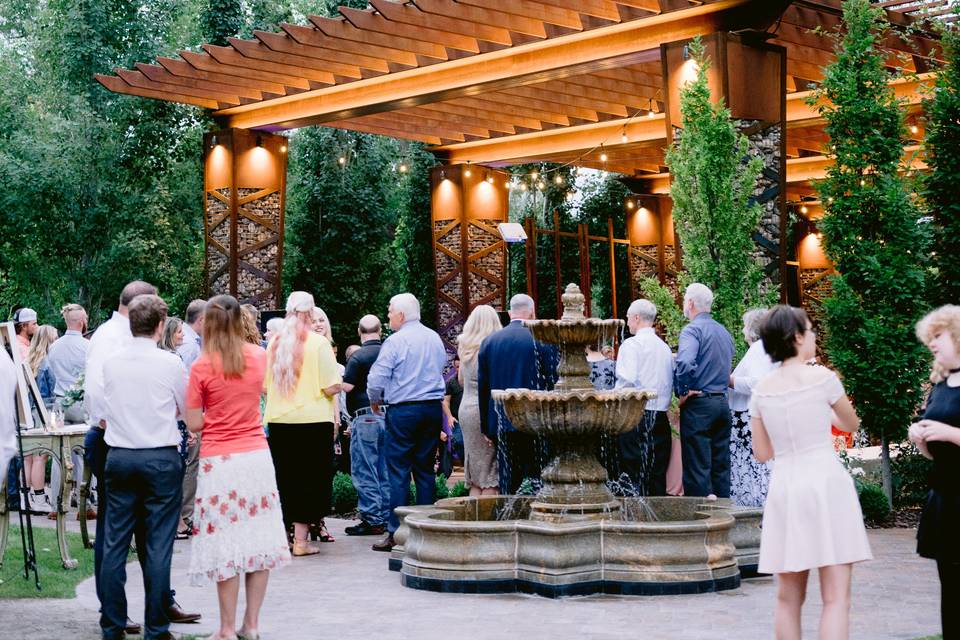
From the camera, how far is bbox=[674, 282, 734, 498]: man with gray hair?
8641 mm

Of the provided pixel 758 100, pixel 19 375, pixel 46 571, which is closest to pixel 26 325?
pixel 46 571

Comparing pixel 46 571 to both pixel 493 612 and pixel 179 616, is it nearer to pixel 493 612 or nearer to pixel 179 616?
pixel 179 616

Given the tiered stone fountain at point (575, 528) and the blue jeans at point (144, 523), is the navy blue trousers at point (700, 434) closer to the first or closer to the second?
the tiered stone fountain at point (575, 528)

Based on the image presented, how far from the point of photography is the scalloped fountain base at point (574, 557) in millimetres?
6734

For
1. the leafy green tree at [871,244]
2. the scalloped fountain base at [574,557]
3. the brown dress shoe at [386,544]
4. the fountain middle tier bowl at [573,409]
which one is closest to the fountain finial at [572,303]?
the fountain middle tier bowl at [573,409]

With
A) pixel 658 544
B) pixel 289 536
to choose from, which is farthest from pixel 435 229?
pixel 658 544

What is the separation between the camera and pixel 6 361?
6137mm

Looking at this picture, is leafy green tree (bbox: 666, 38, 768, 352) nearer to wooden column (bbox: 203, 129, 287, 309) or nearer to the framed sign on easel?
the framed sign on easel

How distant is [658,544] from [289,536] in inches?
135

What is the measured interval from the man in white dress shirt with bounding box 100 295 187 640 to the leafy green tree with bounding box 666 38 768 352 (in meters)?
5.99

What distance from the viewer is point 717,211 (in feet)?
33.6

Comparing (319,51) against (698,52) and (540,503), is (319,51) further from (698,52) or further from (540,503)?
(540,503)

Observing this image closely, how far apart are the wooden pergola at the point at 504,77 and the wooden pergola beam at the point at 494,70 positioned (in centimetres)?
2

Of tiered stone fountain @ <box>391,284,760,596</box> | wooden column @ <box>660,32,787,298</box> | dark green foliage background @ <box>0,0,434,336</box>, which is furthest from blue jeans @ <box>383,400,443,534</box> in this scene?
dark green foliage background @ <box>0,0,434,336</box>
